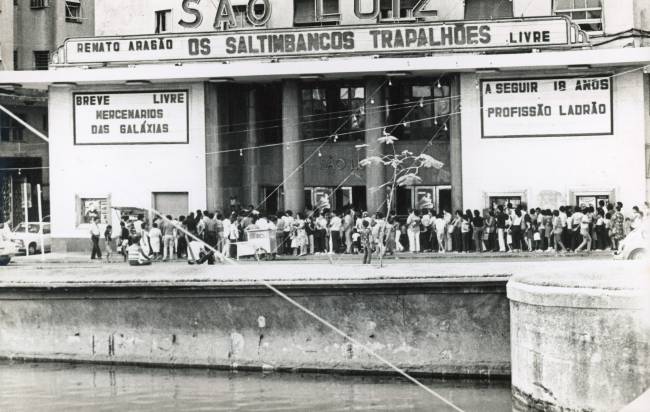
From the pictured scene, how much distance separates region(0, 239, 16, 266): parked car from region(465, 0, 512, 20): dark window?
60.6 ft

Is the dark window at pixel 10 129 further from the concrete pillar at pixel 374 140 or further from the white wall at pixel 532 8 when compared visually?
the white wall at pixel 532 8

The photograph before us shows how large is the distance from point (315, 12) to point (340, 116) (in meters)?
4.18

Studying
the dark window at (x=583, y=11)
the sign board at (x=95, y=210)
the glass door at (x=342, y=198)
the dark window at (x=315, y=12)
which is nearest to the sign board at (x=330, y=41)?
the dark window at (x=583, y=11)

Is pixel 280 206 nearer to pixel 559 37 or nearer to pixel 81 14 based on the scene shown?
pixel 559 37

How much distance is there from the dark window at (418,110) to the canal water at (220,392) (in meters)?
16.8

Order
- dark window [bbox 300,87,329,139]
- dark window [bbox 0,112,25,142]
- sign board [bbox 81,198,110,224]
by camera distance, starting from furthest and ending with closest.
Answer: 1. dark window [bbox 0,112,25,142]
2. dark window [bbox 300,87,329,139]
3. sign board [bbox 81,198,110,224]

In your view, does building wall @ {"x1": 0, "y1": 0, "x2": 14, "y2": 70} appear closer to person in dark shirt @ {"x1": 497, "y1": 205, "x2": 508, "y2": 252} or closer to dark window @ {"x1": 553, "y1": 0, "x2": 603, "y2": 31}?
dark window @ {"x1": 553, "y1": 0, "x2": 603, "y2": 31}

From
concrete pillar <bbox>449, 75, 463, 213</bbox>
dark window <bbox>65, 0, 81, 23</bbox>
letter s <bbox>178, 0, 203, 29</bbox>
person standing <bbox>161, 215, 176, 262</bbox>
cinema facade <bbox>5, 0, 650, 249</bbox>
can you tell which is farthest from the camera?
dark window <bbox>65, 0, 81, 23</bbox>

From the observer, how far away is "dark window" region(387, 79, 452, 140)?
3775 centimetres

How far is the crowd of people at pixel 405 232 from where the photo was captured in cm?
3234

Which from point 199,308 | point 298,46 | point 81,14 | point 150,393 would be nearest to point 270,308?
point 199,308

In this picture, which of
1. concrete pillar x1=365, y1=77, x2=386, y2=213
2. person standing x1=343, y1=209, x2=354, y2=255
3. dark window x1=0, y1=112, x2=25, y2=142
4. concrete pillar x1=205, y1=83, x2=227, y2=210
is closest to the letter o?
concrete pillar x1=205, y1=83, x2=227, y2=210

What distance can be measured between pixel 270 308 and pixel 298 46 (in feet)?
49.4

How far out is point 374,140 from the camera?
37250 mm
